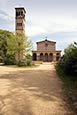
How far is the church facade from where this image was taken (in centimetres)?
7481

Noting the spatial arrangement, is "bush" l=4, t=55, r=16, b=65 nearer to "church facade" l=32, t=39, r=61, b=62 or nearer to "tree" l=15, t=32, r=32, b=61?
"tree" l=15, t=32, r=32, b=61

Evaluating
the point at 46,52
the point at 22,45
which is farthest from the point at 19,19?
the point at 22,45

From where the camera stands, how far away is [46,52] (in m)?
75.5

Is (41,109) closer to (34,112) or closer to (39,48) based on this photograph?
(34,112)

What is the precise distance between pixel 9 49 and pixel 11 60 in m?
2.49

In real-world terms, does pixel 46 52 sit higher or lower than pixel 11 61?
higher

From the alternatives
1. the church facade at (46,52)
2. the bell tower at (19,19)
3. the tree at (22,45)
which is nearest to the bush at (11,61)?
the tree at (22,45)

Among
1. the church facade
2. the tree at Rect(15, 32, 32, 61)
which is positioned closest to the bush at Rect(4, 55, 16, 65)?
the tree at Rect(15, 32, 32, 61)

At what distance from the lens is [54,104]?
9.59 m

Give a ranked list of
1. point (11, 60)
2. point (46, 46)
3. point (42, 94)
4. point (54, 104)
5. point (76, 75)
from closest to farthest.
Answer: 1. point (54, 104)
2. point (42, 94)
3. point (76, 75)
4. point (11, 60)
5. point (46, 46)

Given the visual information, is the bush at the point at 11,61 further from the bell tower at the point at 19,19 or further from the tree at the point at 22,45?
the bell tower at the point at 19,19

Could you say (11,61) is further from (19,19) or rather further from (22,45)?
(19,19)

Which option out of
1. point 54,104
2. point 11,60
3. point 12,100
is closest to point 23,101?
point 12,100

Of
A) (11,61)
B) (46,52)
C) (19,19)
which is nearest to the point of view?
(11,61)
